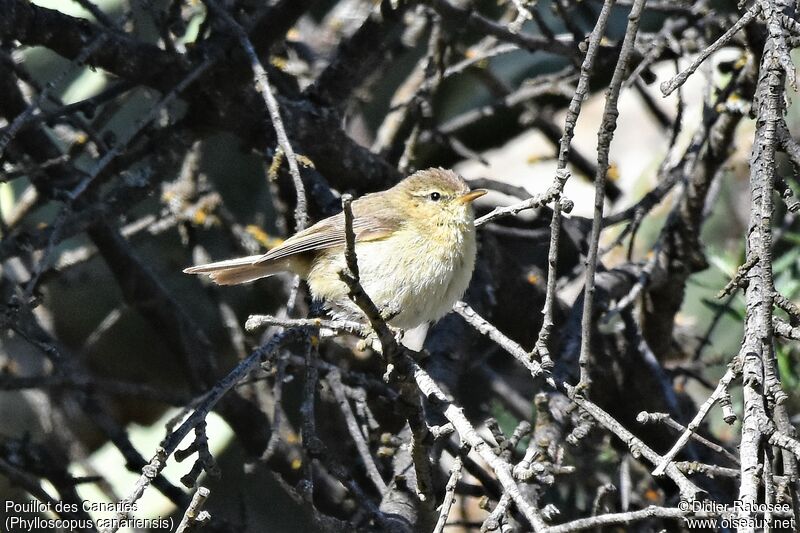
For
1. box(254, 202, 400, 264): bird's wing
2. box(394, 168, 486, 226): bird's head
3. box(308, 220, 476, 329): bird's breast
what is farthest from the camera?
box(394, 168, 486, 226): bird's head

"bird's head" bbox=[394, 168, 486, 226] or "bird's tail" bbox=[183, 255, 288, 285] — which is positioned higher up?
"bird's head" bbox=[394, 168, 486, 226]

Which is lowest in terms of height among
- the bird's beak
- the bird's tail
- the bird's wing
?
the bird's tail

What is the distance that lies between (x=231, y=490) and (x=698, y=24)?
11.0ft

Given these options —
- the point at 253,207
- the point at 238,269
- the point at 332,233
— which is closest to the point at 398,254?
the point at 332,233

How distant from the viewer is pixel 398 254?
12.1ft

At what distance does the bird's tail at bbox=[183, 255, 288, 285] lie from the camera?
12.4ft

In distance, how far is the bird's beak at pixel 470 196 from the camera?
374 cm

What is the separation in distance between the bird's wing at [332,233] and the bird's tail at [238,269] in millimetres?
80

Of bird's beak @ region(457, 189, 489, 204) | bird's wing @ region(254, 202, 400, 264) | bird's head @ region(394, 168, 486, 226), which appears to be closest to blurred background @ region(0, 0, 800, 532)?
bird's wing @ region(254, 202, 400, 264)

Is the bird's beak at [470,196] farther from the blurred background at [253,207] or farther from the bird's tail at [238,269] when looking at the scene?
the bird's tail at [238,269]

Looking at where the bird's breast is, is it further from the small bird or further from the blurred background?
the blurred background

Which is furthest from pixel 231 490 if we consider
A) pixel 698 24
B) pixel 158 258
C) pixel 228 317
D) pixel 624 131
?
pixel 624 131

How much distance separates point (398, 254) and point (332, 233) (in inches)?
11.6

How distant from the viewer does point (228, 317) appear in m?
4.92
